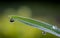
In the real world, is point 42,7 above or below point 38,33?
above

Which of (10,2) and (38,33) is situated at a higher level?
(10,2)

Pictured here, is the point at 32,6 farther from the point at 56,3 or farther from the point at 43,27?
the point at 43,27

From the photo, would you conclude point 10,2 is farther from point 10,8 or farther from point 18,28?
point 18,28

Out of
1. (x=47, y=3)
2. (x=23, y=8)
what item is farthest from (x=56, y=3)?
(x=23, y=8)

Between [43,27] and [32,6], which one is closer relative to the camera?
[43,27]

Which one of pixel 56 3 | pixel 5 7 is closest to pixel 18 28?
pixel 5 7
